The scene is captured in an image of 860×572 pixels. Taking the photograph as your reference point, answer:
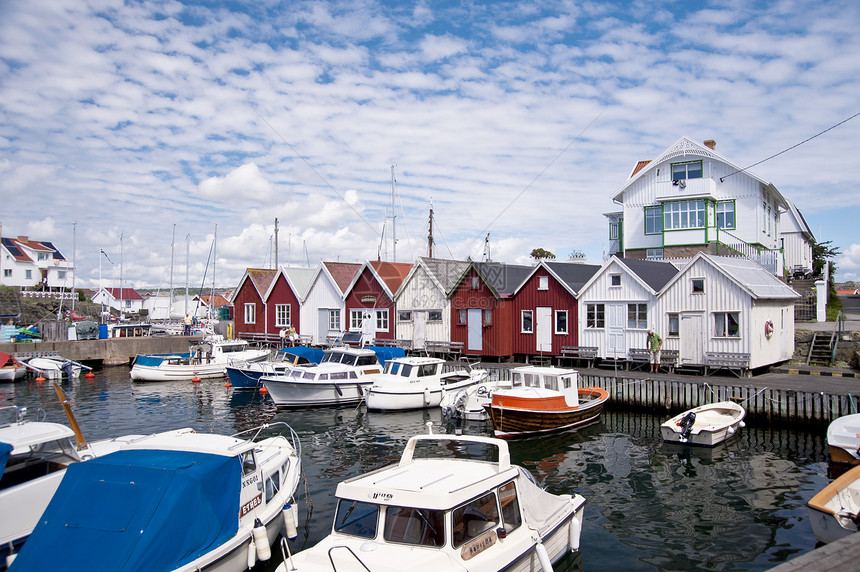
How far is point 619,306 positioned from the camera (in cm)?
3077

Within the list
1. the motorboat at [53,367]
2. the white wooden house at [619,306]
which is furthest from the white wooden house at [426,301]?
the motorboat at [53,367]

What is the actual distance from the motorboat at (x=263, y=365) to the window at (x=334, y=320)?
34.5 ft

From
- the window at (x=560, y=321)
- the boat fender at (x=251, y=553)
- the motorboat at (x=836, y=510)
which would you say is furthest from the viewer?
the window at (x=560, y=321)

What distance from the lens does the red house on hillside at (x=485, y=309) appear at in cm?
3519

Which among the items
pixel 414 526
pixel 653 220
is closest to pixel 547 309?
pixel 653 220

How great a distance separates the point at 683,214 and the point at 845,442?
27.6 meters

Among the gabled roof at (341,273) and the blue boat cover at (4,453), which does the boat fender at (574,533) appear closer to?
the blue boat cover at (4,453)

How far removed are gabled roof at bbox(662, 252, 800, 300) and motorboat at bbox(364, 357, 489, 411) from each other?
11748mm

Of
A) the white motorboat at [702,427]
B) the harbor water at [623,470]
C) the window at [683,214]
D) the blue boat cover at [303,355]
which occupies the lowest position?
the harbor water at [623,470]

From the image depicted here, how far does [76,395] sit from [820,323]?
45448mm

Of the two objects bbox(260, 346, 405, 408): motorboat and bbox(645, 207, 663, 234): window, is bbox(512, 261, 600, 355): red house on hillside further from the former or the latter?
bbox(645, 207, 663, 234): window

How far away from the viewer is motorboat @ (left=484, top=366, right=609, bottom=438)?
21.3 metres

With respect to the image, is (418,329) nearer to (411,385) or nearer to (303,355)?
(303,355)

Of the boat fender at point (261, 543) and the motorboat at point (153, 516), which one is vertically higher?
the motorboat at point (153, 516)
